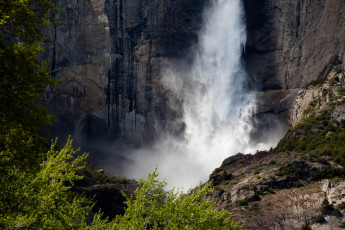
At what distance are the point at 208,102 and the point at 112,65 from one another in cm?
2511

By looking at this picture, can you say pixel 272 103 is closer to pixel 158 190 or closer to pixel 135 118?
pixel 135 118

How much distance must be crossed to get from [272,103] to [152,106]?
28278 millimetres

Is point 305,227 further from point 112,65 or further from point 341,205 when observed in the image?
point 112,65

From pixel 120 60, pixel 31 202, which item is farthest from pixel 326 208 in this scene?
pixel 120 60

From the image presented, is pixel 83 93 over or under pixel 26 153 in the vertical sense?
over

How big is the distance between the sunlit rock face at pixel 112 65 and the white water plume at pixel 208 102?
3.58 meters

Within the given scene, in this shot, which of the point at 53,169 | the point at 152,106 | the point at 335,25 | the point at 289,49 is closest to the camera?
the point at 53,169

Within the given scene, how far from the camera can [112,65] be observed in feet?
351

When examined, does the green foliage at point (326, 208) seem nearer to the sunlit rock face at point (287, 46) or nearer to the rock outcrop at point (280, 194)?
the rock outcrop at point (280, 194)

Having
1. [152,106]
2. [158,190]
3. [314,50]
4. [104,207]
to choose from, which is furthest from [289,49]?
[158,190]

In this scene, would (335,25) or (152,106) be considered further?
(152,106)

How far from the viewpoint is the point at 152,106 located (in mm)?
107125

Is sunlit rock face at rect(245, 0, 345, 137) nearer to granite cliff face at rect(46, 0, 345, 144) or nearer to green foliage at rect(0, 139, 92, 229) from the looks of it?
granite cliff face at rect(46, 0, 345, 144)

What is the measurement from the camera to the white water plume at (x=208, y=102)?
106 metres
